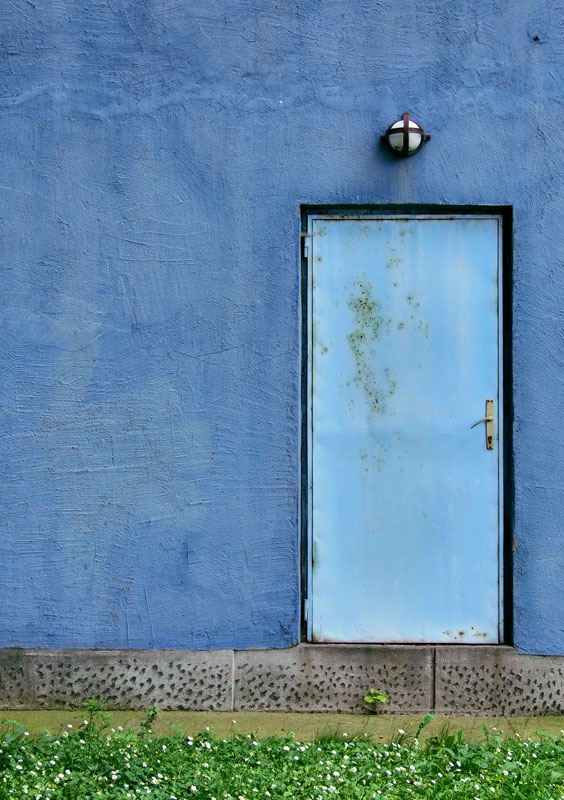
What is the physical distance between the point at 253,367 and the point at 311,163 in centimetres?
112

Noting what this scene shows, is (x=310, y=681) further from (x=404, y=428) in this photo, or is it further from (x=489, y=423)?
(x=489, y=423)

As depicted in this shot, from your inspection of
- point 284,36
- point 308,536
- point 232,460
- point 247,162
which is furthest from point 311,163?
point 308,536

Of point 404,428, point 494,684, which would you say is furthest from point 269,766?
point 404,428

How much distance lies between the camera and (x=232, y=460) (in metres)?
4.75

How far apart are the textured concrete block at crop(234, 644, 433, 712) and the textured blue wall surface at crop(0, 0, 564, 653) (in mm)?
209

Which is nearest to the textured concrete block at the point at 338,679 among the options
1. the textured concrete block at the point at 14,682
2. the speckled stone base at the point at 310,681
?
the speckled stone base at the point at 310,681

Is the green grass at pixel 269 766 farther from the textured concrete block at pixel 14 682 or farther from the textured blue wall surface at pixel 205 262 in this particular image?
the textured blue wall surface at pixel 205 262

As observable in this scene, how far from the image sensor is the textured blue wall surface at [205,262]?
474 cm

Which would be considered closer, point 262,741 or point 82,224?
point 262,741

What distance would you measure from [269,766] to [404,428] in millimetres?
1842

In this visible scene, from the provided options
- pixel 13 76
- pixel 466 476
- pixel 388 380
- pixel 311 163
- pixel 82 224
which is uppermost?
pixel 13 76

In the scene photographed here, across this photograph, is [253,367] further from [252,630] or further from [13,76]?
[13,76]

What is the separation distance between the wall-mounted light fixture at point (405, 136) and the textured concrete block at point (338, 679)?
2601 millimetres

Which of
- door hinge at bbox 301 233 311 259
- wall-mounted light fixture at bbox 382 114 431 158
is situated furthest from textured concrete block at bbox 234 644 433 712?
wall-mounted light fixture at bbox 382 114 431 158
